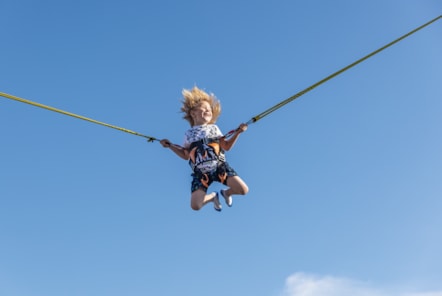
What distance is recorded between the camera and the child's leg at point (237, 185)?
9.59 metres

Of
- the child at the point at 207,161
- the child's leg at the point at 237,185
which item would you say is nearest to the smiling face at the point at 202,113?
the child at the point at 207,161

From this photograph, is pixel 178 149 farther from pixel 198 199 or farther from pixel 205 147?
pixel 198 199

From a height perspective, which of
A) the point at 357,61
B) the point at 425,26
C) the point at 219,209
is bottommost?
the point at 219,209

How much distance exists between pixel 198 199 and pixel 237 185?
660mm

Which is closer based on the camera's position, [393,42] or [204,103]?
[393,42]

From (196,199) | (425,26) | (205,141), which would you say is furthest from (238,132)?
(425,26)

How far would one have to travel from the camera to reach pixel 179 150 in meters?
9.90

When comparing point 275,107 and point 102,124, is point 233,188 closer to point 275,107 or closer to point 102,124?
point 275,107

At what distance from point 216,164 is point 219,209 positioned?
0.73 m

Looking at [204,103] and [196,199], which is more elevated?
[204,103]

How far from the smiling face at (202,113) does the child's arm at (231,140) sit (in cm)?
56

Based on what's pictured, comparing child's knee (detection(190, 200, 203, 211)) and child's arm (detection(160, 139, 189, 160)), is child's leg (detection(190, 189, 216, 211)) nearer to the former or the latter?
child's knee (detection(190, 200, 203, 211))

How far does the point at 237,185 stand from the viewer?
959 centimetres

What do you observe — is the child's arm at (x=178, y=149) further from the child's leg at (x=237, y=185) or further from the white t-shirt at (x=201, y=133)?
the child's leg at (x=237, y=185)
